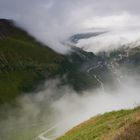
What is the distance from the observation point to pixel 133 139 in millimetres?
27969

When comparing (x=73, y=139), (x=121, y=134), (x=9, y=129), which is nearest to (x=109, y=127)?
(x=73, y=139)

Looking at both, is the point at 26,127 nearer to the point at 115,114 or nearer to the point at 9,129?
the point at 9,129

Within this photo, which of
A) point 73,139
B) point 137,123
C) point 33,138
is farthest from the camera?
point 33,138

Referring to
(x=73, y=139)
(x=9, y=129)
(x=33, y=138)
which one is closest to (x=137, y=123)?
(x=73, y=139)

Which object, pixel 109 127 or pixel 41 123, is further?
pixel 41 123

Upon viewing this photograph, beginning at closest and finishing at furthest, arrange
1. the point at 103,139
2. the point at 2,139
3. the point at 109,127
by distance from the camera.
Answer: the point at 103,139 < the point at 109,127 < the point at 2,139

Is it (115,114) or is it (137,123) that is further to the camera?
(115,114)

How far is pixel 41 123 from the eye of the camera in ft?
645

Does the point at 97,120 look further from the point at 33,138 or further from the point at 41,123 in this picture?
the point at 41,123

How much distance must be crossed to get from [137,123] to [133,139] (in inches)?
125

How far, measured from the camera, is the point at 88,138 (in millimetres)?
42344

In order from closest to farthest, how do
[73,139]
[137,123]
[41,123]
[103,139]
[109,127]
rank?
[137,123], [103,139], [109,127], [73,139], [41,123]

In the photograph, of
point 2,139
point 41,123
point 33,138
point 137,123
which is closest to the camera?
point 137,123

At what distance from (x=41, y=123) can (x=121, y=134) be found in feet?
556
